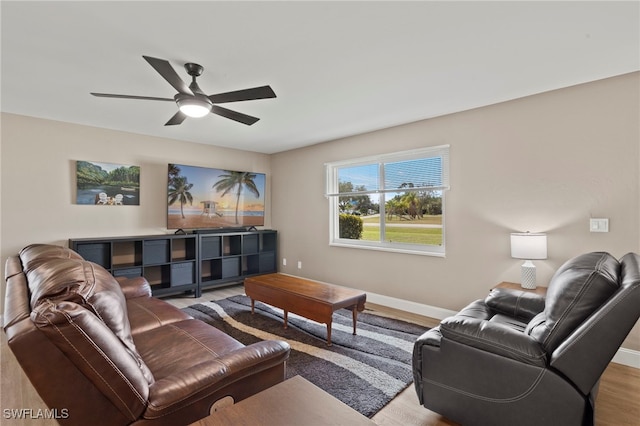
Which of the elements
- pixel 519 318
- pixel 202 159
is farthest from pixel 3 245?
pixel 519 318

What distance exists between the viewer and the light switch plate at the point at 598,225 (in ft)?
8.50

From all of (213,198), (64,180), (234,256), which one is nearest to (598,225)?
(234,256)

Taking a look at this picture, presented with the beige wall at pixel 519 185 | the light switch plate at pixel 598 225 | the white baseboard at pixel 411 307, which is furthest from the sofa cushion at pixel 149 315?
the light switch plate at pixel 598 225

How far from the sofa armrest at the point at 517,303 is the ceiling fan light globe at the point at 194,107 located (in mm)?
2677

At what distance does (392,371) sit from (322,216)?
2.83m

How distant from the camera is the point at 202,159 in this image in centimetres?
507

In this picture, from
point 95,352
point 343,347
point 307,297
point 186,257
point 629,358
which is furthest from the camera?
point 186,257

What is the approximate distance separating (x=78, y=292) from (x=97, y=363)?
336 millimetres

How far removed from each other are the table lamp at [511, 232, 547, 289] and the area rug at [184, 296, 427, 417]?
3.70ft

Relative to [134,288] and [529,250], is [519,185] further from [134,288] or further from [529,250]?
[134,288]

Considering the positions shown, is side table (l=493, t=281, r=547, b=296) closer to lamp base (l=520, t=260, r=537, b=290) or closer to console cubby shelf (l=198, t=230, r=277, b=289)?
lamp base (l=520, t=260, r=537, b=290)

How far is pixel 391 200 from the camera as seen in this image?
4227 mm

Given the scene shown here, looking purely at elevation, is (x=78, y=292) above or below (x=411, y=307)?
above

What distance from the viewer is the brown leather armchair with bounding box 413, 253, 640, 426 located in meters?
1.42
